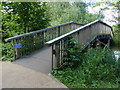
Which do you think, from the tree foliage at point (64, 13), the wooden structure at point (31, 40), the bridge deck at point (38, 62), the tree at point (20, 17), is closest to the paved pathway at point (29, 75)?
the bridge deck at point (38, 62)

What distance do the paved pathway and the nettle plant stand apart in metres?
0.60

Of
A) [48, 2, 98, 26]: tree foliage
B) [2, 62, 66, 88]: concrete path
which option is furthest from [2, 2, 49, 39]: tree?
[48, 2, 98, 26]: tree foliage

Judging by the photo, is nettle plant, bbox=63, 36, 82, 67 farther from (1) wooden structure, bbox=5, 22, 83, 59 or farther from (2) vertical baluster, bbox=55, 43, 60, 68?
(1) wooden structure, bbox=5, 22, 83, 59

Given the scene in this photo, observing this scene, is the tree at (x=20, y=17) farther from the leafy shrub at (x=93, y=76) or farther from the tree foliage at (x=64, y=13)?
the tree foliage at (x=64, y=13)

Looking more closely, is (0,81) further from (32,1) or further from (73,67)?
(32,1)

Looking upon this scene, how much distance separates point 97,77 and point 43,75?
135 centimetres

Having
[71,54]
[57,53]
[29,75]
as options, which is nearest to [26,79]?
[29,75]

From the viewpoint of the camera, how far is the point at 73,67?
353 cm

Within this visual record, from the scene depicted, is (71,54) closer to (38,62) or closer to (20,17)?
(38,62)

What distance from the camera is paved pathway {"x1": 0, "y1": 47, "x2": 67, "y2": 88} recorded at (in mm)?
2584

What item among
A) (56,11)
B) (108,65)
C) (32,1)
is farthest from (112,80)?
(56,11)

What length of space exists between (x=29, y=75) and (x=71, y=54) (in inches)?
53.2

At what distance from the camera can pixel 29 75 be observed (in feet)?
10.0

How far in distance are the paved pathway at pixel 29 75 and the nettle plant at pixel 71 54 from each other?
60 centimetres
